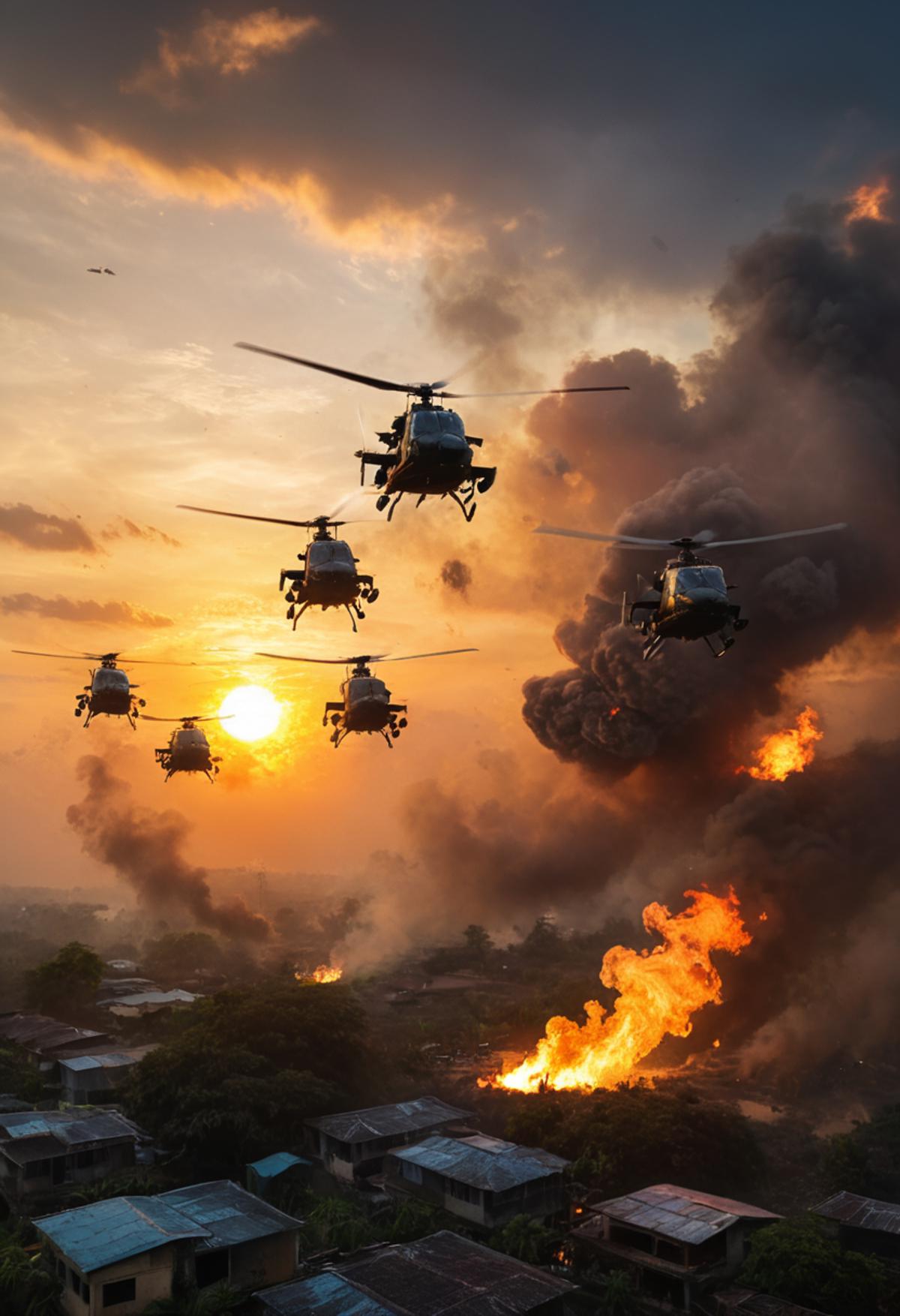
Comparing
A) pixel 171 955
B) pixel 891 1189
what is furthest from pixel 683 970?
pixel 171 955

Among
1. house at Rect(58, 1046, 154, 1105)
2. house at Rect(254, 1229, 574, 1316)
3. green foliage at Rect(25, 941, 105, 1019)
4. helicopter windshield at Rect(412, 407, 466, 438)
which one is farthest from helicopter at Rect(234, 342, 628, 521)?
green foliage at Rect(25, 941, 105, 1019)

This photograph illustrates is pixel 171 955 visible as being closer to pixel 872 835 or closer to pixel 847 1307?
pixel 872 835

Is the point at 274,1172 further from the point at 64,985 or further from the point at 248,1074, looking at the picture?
the point at 64,985

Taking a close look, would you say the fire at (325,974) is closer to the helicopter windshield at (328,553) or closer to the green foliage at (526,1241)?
the green foliage at (526,1241)

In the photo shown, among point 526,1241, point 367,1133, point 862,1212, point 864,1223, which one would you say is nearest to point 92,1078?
point 367,1133

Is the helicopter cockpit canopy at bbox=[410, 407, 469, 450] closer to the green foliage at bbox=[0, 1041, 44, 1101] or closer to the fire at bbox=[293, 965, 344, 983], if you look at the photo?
the green foliage at bbox=[0, 1041, 44, 1101]

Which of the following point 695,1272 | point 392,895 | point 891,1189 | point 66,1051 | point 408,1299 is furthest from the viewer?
point 392,895
